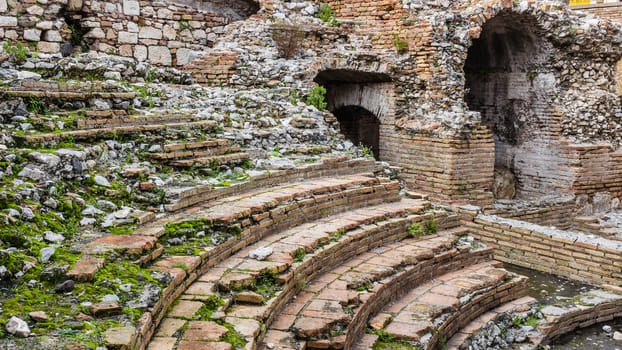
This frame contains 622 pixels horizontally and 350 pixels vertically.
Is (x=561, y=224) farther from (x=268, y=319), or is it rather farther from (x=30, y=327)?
(x=30, y=327)

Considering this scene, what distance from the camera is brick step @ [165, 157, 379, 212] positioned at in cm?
433

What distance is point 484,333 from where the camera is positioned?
496 centimetres

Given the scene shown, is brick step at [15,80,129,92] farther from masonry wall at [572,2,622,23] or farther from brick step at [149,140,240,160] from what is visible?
masonry wall at [572,2,622,23]

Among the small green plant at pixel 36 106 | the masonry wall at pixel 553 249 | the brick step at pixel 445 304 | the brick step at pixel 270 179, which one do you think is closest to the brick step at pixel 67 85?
the small green plant at pixel 36 106

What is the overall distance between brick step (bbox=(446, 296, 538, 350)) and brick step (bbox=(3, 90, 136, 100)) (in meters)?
3.77

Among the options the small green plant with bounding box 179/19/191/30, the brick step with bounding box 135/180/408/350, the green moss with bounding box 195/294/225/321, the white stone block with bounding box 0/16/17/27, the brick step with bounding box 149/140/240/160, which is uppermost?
the small green plant with bounding box 179/19/191/30

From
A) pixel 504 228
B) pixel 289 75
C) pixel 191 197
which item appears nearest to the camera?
pixel 191 197

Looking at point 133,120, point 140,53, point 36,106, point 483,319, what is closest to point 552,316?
point 483,319

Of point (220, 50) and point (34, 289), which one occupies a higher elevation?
point (220, 50)

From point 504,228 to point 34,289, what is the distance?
612 centimetres

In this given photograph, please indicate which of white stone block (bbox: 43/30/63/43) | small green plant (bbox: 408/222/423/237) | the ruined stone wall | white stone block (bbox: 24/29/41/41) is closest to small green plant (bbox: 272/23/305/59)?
the ruined stone wall

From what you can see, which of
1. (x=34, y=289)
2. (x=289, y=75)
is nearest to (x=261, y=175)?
(x=34, y=289)

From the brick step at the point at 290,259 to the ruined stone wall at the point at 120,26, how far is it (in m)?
4.79

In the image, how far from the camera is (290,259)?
3969mm
